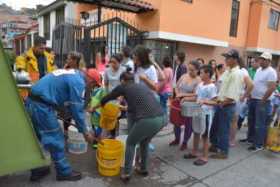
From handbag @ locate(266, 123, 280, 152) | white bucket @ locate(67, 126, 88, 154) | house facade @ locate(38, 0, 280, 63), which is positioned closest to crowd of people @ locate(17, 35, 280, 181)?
handbag @ locate(266, 123, 280, 152)

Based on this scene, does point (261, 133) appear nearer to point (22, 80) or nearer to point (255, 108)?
point (255, 108)

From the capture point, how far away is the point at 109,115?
3.96m

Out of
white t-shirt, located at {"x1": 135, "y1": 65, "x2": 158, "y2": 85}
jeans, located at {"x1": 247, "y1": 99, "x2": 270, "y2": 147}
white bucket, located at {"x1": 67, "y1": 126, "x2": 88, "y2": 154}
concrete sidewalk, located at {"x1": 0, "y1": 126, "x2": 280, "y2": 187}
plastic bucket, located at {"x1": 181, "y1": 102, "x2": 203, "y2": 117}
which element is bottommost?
concrete sidewalk, located at {"x1": 0, "y1": 126, "x2": 280, "y2": 187}

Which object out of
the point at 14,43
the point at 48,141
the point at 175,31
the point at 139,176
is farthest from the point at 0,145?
the point at 14,43

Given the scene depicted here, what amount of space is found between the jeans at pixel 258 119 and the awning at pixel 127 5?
4.85 m

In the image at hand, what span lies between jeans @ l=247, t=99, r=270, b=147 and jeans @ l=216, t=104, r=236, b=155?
2.50 feet

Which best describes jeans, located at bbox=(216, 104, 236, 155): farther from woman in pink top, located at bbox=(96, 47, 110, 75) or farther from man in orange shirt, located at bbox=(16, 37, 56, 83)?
man in orange shirt, located at bbox=(16, 37, 56, 83)

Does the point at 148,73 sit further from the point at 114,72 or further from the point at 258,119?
the point at 258,119

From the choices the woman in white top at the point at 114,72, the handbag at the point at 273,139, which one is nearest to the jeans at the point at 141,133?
the woman in white top at the point at 114,72

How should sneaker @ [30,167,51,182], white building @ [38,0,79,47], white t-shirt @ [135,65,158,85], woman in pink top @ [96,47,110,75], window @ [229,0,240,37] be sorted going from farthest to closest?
window @ [229,0,240,37] < white building @ [38,0,79,47] < woman in pink top @ [96,47,110,75] < white t-shirt @ [135,65,158,85] < sneaker @ [30,167,51,182]

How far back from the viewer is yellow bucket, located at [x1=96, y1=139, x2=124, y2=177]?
3480mm

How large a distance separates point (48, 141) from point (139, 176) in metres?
1.35

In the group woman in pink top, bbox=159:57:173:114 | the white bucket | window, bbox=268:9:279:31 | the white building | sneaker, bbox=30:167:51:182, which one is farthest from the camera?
window, bbox=268:9:279:31

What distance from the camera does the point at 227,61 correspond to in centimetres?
425
